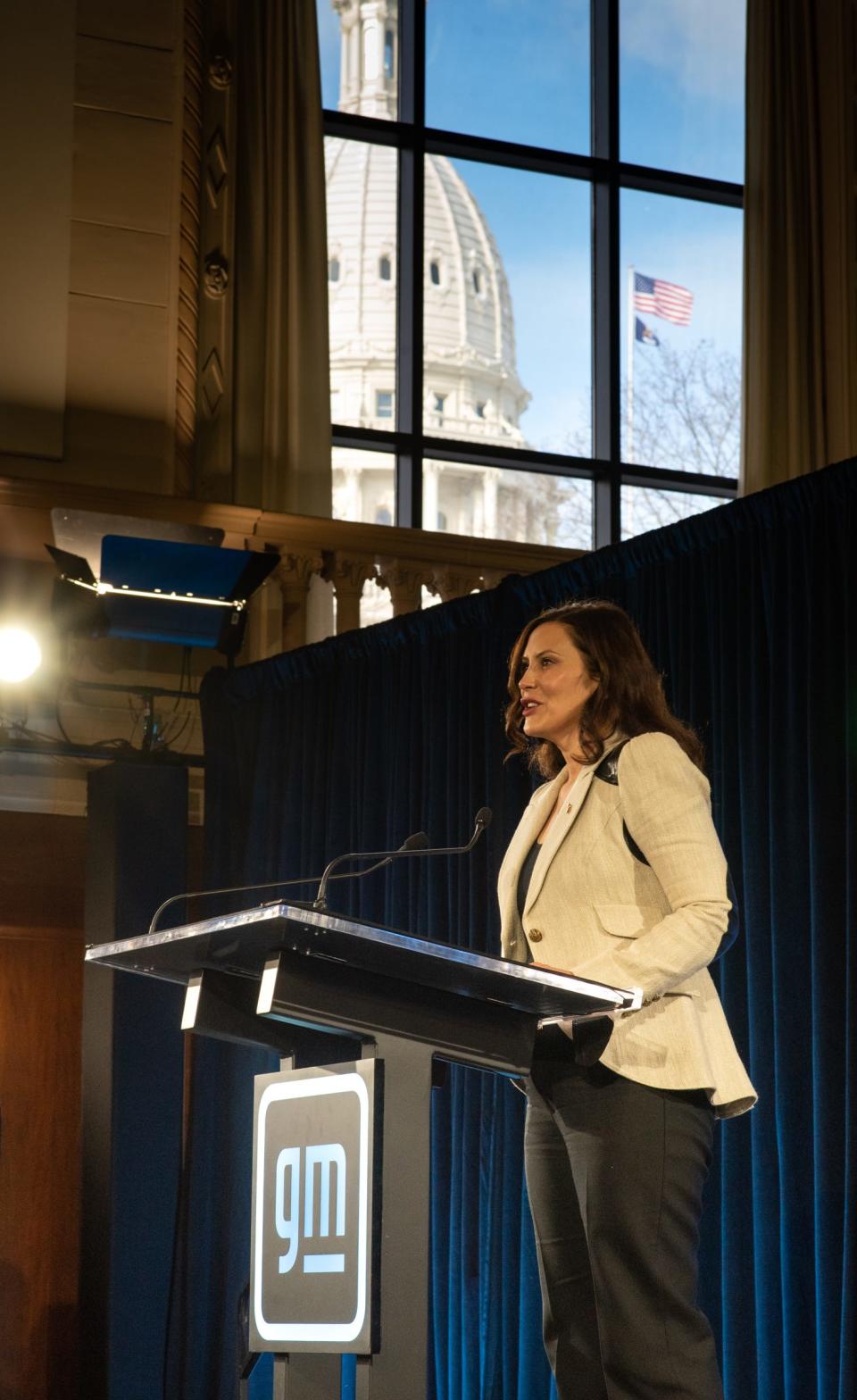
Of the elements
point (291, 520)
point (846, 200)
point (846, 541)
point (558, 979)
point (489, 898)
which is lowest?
point (558, 979)

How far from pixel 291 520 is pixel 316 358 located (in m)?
0.83

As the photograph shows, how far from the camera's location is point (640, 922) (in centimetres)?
224

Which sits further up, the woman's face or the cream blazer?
the woman's face

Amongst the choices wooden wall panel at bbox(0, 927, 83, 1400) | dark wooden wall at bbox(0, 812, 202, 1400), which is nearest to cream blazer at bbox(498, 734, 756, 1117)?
dark wooden wall at bbox(0, 812, 202, 1400)

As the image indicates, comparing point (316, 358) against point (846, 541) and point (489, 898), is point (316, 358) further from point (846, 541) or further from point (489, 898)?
point (846, 541)

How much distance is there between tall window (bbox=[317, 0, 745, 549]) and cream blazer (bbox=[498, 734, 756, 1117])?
4.17 metres

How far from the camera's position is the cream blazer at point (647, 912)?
2127 mm

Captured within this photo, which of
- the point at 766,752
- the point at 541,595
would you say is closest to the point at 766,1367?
the point at 766,752

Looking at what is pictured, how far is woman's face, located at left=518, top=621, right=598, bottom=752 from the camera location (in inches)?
94.6

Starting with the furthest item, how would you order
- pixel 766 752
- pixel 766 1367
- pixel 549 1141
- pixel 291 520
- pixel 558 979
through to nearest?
pixel 291 520 → pixel 766 752 → pixel 766 1367 → pixel 549 1141 → pixel 558 979

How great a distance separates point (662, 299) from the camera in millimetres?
6992

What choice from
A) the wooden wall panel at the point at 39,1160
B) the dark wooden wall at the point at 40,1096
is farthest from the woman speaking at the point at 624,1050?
the wooden wall panel at the point at 39,1160

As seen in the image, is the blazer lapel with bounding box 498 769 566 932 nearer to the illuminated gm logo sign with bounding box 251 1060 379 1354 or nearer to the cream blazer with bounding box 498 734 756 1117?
the cream blazer with bounding box 498 734 756 1117

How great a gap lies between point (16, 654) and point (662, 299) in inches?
129
